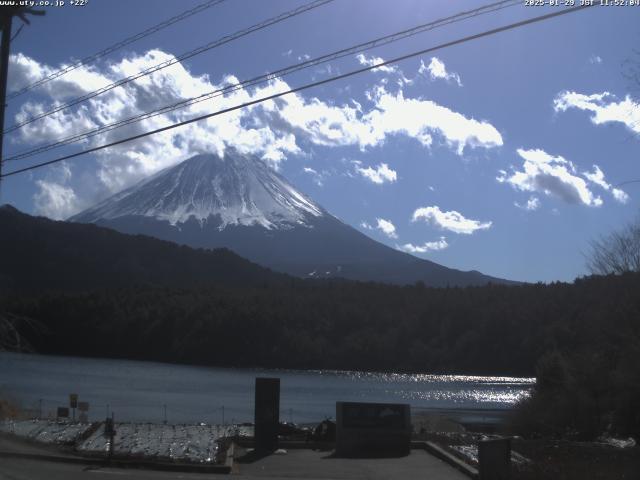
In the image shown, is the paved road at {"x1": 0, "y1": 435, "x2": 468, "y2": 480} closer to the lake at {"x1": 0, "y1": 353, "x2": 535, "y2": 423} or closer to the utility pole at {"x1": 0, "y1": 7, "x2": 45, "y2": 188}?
the utility pole at {"x1": 0, "y1": 7, "x2": 45, "y2": 188}

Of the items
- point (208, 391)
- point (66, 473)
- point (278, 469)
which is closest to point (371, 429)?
point (278, 469)

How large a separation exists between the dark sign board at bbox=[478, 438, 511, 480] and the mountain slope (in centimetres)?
12199

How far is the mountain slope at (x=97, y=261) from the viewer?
141375mm

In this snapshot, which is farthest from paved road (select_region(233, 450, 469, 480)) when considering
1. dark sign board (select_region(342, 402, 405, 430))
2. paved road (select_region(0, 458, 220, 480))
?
paved road (select_region(0, 458, 220, 480))

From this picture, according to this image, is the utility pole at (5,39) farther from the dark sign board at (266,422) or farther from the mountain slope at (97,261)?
the mountain slope at (97,261)

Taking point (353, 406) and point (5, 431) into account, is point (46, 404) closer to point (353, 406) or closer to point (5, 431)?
point (5, 431)

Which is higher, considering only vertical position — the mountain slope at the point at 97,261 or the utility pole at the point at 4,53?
the mountain slope at the point at 97,261

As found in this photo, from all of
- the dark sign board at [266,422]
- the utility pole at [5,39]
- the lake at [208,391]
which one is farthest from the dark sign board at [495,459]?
the lake at [208,391]

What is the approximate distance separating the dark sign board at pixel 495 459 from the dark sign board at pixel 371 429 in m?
4.89

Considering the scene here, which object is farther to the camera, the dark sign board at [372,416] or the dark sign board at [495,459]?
the dark sign board at [372,416]

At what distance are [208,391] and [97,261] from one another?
96313 millimetres

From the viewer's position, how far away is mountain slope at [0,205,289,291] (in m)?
141

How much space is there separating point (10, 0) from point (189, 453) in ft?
32.6

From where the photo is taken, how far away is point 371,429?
64.8ft
